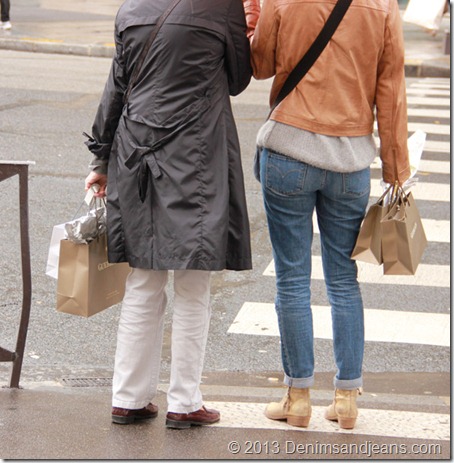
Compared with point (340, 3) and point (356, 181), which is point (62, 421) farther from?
point (340, 3)

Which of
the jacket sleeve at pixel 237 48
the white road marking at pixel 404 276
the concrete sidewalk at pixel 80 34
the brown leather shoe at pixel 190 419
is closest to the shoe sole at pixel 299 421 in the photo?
the brown leather shoe at pixel 190 419

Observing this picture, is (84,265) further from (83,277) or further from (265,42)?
(265,42)

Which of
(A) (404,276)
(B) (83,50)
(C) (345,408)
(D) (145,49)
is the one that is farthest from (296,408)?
(B) (83,50)

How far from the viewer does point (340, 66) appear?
11.8 feet

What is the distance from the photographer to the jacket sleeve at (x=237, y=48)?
3.56 m

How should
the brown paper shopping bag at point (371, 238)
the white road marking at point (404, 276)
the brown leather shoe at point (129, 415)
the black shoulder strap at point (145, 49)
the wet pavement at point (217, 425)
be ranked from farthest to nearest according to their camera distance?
the white road marking at point (404, 276) < the brown leather shoe at point (129, 415) < the brown paper shopping bag at point (371, 238) < the wet pavement at point (217, 425) < the black shoulder strap at point (145, 49)

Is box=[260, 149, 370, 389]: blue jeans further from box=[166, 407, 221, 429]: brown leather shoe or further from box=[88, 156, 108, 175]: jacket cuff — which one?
box=[88, 156, 108, 175]: jacket cuff

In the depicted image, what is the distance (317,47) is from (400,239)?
80cm

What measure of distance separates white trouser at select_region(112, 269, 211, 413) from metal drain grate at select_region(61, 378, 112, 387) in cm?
76

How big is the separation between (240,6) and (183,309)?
3.67 feet

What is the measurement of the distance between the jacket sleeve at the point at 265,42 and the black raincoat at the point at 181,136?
0.04 meters

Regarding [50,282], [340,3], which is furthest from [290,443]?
[50,282]

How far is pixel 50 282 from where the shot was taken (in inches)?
245

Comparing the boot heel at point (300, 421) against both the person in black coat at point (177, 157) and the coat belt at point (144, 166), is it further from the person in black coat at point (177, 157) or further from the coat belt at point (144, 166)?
the coat belt at point (144, 166)
